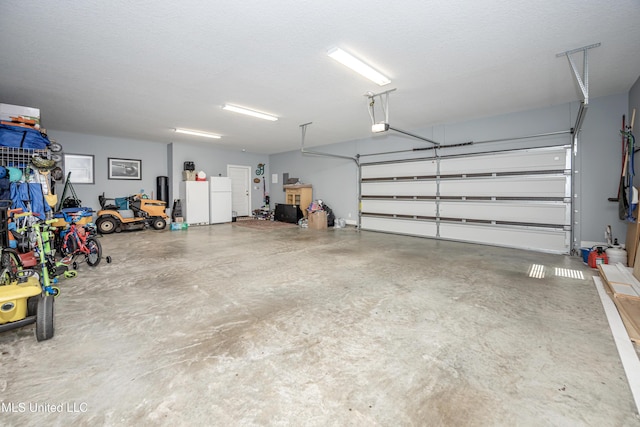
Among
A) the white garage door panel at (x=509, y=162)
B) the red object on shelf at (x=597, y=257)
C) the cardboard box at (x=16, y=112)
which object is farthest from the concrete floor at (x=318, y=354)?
the cardboard box at (x=16, y=112)

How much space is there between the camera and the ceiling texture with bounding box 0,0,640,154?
243 centimetres

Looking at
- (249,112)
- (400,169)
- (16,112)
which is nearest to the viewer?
(16,112)

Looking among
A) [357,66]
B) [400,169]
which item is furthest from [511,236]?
[357,66]

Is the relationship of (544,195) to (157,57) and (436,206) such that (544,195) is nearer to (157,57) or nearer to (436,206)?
(436,206)

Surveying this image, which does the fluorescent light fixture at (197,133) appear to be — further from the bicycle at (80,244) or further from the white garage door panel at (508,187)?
the white garage door panel at (508,187)

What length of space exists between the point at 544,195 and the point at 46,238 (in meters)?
7.62

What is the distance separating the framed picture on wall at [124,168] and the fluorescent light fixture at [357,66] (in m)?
7.87

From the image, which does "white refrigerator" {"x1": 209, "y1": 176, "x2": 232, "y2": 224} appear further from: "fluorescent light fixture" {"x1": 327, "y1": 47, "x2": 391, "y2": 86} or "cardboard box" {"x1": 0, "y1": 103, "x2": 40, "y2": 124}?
"fluorescent light fixture" {"x1": 327, "y1": 47, "x2": 391, "y2": 86}

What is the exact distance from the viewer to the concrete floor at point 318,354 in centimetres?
140

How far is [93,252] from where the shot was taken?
398 centimetres

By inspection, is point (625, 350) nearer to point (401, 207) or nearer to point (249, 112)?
point (401, 207)

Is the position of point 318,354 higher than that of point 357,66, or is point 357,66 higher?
point 357,66

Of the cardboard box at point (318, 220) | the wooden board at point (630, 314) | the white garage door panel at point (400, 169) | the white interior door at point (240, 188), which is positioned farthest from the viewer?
→ the white interior door at point (240, 188)

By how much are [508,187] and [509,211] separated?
50cm
